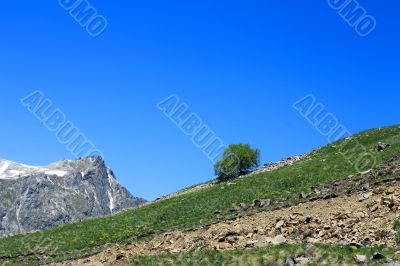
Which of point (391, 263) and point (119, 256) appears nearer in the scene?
point (391, 263)

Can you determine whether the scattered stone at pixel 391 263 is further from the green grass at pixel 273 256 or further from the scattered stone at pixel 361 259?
the scattered stone at pixel 361 259

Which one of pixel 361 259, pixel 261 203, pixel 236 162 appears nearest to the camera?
pixel 361 259

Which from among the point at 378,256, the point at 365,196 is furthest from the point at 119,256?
the point at 378,256

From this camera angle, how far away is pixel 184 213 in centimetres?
4616

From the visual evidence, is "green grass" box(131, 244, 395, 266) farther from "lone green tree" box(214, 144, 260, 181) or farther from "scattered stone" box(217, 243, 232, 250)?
"lone green tree" box(214, 144, 260, 181)

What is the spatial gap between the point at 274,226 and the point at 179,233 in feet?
23.3

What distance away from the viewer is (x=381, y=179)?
36312 millimetres

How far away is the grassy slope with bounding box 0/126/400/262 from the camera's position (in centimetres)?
4288

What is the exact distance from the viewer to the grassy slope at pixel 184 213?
4288 centimetres

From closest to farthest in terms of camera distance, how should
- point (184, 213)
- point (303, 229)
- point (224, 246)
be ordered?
point (303, 229) → point (224, 246) → point (184, 213)

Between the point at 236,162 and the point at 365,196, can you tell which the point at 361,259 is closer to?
the point at 365,196

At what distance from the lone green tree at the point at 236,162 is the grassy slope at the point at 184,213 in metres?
16.7

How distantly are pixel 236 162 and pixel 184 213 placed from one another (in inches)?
1227

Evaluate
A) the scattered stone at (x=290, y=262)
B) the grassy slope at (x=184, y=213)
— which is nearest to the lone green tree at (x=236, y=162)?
the grassy slope at (x=184, y=213)
